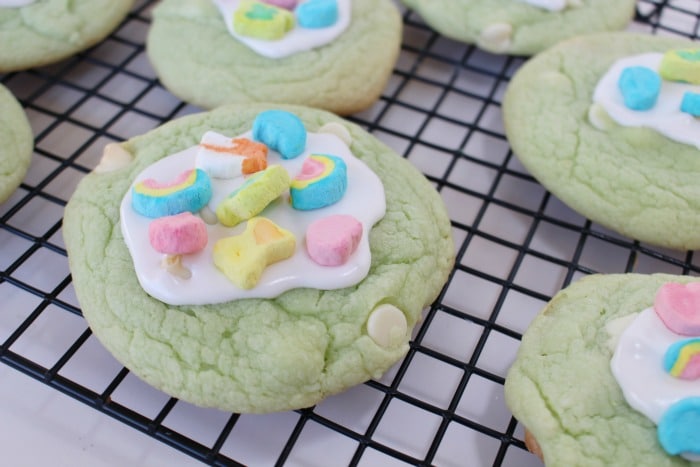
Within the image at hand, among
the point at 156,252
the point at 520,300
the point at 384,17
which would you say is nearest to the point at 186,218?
the point at 156,252

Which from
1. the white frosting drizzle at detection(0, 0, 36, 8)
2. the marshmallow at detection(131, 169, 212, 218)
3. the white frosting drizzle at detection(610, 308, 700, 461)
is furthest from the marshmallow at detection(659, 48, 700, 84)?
the white frosting drizzle at detection(0, 0, 36, 8)

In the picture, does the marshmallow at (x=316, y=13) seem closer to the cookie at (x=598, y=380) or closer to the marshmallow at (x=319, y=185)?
the marshmallow at (x=319, y=185)

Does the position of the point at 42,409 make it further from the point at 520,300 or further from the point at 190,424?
the point at 520,300

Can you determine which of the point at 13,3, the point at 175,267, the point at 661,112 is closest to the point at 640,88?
the point at 661,112

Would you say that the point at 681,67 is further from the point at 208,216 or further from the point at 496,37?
the point at 208,216

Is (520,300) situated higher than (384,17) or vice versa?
(384,17)

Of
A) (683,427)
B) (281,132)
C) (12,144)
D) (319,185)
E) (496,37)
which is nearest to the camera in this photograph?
(683,427)
